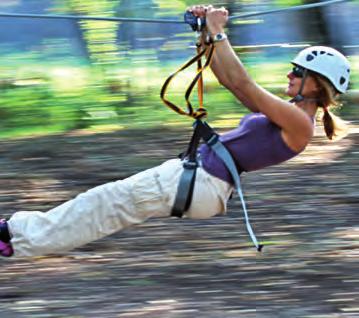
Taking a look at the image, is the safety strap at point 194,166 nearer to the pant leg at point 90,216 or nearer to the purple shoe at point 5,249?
the pant leg at point 90,216

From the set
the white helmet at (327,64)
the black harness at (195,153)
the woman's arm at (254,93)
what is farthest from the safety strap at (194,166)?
the white helmet at (327,64)

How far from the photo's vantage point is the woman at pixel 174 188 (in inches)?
158

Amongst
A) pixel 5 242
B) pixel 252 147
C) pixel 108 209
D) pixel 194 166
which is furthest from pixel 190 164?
pixel 5 242

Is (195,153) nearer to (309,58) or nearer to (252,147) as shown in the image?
(252,147)

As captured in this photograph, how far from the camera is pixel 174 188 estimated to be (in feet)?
13.1

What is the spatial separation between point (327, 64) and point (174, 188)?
3.13 ft

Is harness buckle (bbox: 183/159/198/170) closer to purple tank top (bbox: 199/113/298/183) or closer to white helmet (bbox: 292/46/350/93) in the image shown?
purple tank top (bbox: 199/113/298/183)

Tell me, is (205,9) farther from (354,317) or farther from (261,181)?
(261,181)

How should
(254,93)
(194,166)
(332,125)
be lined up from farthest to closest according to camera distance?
(332,125) < (194,166) < (254,93)

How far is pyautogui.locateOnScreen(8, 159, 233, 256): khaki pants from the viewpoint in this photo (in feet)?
13.2

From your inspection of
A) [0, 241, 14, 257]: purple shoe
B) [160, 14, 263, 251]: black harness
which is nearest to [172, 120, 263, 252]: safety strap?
[160, 14, 263, 251]: black harness

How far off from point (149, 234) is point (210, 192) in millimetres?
1181

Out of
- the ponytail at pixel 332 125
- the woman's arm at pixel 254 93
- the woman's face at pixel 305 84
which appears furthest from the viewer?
the ponytail at pixel 332 125

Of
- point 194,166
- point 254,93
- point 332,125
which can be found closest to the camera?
point 254,93
